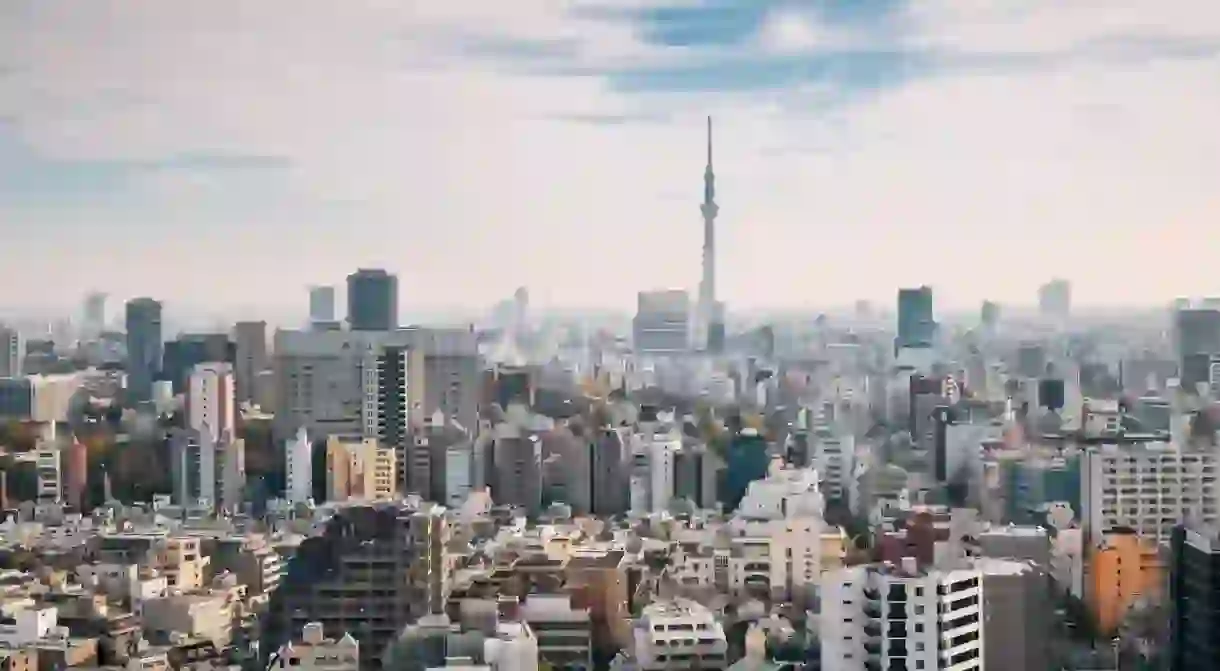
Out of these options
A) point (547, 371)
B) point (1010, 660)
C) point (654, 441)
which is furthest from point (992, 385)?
point (1010, 660)

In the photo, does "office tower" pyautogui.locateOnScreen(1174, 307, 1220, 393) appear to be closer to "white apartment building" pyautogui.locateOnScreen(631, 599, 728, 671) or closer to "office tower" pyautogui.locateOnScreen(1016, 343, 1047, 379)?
"office tower" pyautogui.locateOnScreen(1016, 343, 1047, 379)

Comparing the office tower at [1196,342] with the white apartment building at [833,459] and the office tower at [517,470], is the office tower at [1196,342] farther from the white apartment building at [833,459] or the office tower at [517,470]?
the office tower at [517,470]

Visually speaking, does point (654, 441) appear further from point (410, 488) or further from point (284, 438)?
point (284, 438)

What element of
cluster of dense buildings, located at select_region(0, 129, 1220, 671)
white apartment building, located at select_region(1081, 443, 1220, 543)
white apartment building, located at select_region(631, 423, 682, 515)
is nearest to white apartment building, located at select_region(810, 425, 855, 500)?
cluster of dense buildings, located at select_region(0, 129, 1220, 671)

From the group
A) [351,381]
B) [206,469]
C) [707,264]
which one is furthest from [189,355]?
[707,264]

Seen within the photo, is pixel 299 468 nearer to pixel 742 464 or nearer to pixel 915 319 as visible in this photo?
pixel 742 464

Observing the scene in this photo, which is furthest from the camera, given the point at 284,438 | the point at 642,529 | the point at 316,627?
the point at 284,438
